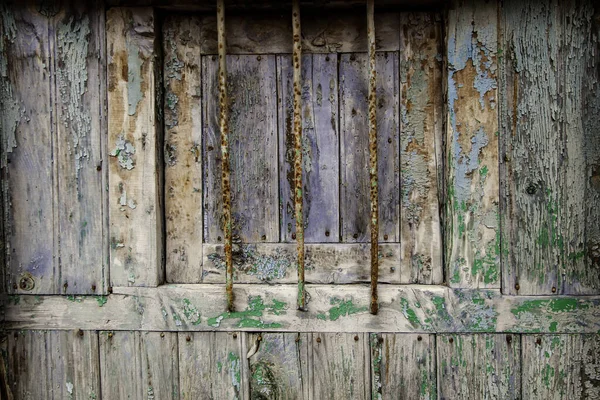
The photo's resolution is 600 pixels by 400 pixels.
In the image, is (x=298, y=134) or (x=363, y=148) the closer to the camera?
(x=298, y=134)

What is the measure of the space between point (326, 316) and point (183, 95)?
939mm

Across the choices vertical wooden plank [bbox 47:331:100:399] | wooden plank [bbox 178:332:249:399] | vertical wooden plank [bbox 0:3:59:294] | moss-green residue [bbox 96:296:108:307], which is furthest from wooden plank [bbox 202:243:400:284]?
vertical wooden plank [bbox 0:3:59:294]

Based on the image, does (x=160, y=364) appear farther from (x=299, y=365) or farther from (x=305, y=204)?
(x=305, y=204)

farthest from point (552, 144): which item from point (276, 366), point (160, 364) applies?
point (160, 364)

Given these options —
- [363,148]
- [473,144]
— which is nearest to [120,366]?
[363,148]

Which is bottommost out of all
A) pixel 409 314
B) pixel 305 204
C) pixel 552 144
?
pixel 409 314

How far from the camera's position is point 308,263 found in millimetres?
1677

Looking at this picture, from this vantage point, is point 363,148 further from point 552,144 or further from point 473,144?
point 552,144

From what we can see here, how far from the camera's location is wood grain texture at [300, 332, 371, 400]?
5.34 feet

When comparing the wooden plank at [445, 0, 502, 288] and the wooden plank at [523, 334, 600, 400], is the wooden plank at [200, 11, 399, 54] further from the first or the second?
the wooden plank at [523, 334, 600, 400]

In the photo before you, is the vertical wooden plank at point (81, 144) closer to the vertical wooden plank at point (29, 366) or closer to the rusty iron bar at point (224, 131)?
the vertical wooden plank at point (29, 366)

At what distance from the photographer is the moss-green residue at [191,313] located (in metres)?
1.63

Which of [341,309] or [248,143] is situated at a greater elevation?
[248,143]

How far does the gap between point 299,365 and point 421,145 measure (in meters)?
0.89
